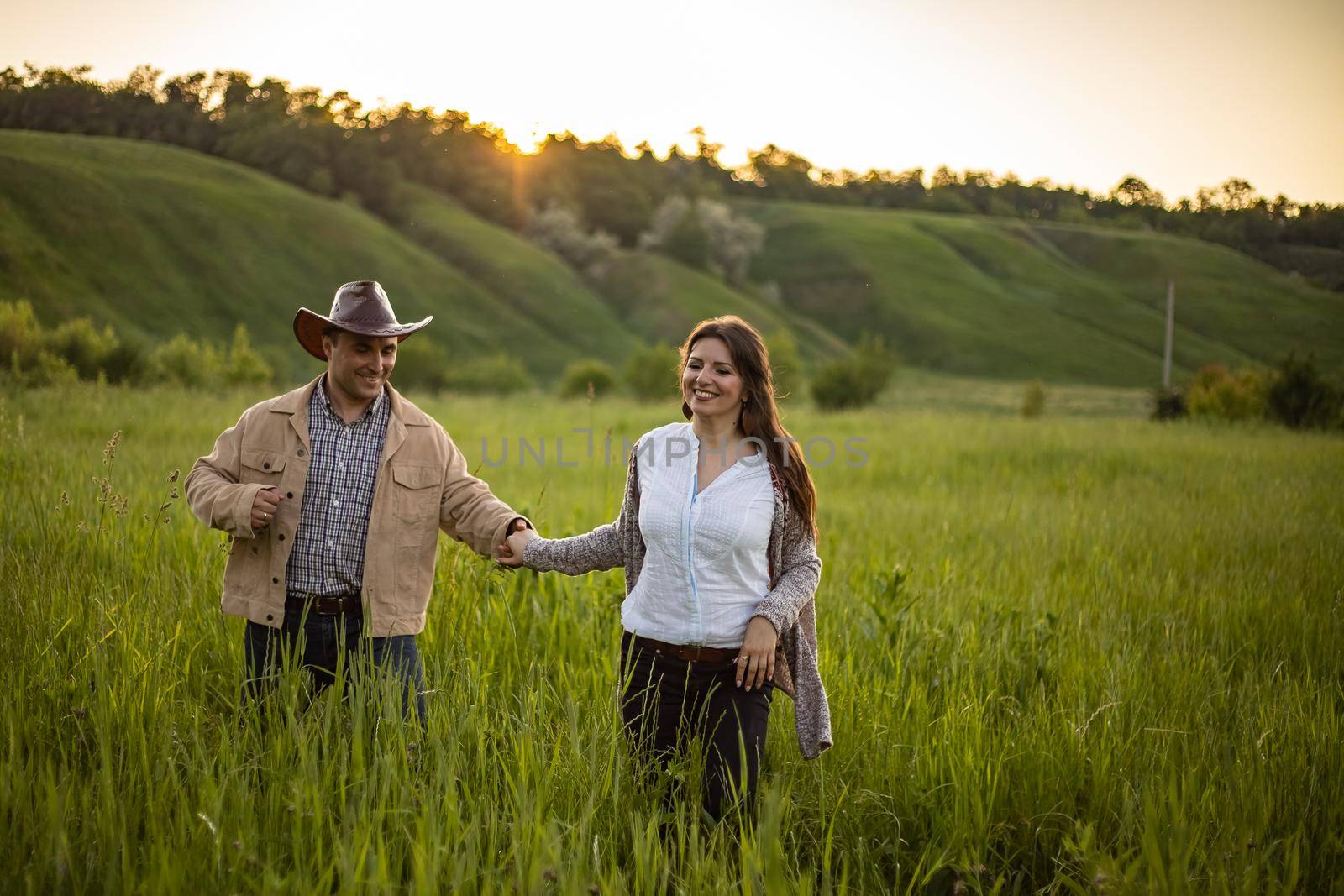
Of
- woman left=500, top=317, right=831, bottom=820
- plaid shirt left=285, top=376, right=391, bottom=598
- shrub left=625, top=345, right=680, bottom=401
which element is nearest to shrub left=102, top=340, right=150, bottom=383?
shrub left=625, top=345, right=680, bottom=401

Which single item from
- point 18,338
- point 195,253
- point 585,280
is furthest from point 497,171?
point 18,338

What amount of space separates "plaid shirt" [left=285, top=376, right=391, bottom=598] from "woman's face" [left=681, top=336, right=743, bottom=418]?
1.28 m

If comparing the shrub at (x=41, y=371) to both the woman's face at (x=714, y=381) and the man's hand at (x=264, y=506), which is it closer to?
the man's hand at (x=264, y=506)

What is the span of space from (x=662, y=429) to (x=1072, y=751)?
6.29ft

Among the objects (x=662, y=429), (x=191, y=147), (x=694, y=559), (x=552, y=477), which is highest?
(x=191, y=147)

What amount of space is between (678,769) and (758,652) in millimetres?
487

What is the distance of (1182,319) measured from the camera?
5547cm

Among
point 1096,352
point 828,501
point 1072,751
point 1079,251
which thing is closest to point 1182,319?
point 1096,352

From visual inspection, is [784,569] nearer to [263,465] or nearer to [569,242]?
[263,465]

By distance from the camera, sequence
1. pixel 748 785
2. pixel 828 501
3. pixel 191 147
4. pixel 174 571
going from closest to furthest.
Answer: pixel 748 785
pixel 174 571
pixel 828 501
pixel 191 147

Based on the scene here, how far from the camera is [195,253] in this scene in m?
45.3

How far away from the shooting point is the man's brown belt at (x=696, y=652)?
2.85 metres

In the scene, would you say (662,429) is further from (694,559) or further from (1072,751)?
(1072,751)

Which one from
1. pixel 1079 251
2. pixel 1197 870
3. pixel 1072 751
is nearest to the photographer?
pixel 1197 870
